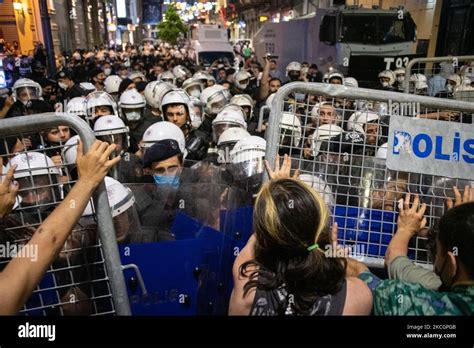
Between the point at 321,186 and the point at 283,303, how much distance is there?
916 millimetres

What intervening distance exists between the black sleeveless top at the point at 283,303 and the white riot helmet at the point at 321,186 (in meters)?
0.75

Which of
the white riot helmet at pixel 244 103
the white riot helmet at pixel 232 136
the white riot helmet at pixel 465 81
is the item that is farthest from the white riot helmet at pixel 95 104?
the white riot helmet at pixel 465 81

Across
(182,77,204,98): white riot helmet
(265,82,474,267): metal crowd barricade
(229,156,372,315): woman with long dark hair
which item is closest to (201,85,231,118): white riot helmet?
(182,77,204,98): white riot helmet

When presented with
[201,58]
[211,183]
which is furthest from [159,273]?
[201,58]

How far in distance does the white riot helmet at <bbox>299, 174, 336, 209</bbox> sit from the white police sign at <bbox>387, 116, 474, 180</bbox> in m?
0.42

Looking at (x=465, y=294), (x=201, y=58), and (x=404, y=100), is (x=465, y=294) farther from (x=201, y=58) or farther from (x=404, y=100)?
(x=201, y=58)

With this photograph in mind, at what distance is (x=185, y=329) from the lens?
5.15ft

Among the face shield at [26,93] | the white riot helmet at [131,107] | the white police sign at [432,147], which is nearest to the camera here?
the white police sign at [432,147]

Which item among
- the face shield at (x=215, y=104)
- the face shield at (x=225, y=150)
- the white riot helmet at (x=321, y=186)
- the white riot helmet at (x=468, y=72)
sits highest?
the white riot helmet at (x=468, y=72)

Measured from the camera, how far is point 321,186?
2369 millimetres

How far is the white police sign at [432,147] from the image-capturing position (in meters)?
2.02

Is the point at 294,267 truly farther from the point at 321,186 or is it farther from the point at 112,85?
the point at 112,85

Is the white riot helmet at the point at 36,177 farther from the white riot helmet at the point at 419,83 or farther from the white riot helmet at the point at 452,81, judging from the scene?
the white riot helmet at the point at 452,81

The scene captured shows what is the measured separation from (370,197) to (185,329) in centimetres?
128
